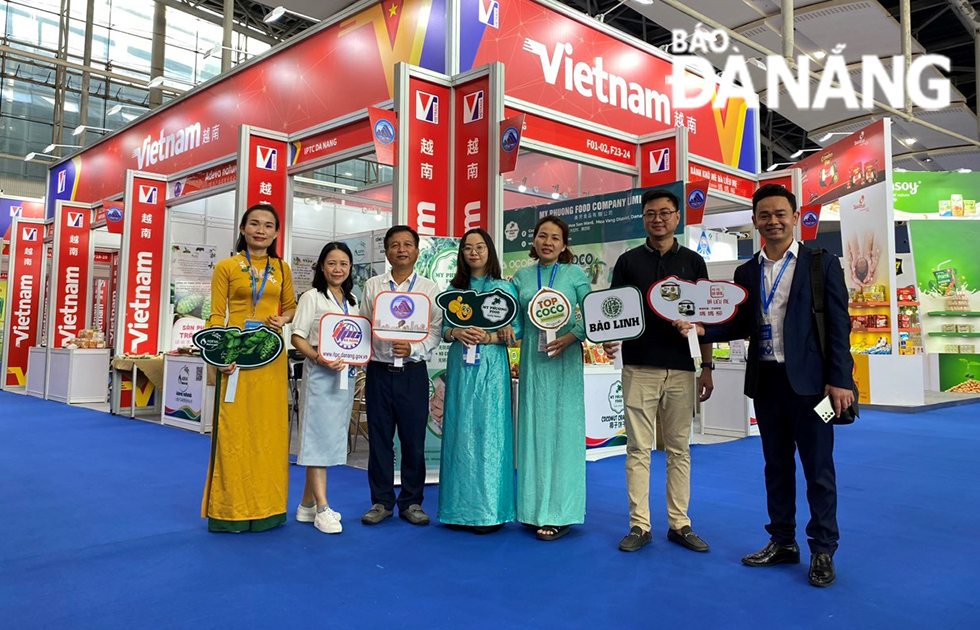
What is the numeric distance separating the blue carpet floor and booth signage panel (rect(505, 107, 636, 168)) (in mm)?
2789

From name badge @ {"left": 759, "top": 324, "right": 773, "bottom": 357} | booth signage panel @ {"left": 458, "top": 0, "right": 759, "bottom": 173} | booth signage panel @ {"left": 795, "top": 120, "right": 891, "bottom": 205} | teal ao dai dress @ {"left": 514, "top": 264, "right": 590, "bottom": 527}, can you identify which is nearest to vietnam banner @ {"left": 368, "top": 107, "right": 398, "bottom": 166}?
booth signage panel @ {"left": 458, "top": 0, "right": 759, "bottom": 173}

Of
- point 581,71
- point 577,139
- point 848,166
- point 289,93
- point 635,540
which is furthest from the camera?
point 848,166

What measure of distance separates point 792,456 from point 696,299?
76 centimetres

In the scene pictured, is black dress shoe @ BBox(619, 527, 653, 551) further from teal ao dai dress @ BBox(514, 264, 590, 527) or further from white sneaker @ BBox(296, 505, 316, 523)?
white sneaker @ BBox(296, 505, 316, 523)

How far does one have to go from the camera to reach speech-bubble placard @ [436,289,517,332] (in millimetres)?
3152

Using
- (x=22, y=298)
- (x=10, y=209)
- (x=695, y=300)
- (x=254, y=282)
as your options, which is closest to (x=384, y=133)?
(x=254, y=282)

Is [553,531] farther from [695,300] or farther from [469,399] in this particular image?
[695,300]

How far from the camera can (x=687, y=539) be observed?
2.93 meters

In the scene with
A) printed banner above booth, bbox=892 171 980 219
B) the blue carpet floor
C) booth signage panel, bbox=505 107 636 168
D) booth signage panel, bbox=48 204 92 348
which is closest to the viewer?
the blue carpet floor

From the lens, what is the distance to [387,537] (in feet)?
10.2

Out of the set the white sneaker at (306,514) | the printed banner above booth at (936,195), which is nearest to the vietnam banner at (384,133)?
the white sneaker at (306,514)

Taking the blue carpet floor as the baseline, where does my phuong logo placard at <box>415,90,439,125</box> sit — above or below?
above

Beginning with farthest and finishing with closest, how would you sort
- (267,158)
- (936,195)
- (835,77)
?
1. (936,195)
2. (835,77)
3. (267,158)

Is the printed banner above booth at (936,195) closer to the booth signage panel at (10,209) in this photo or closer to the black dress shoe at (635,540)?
the black dress shoe at (635,540)
